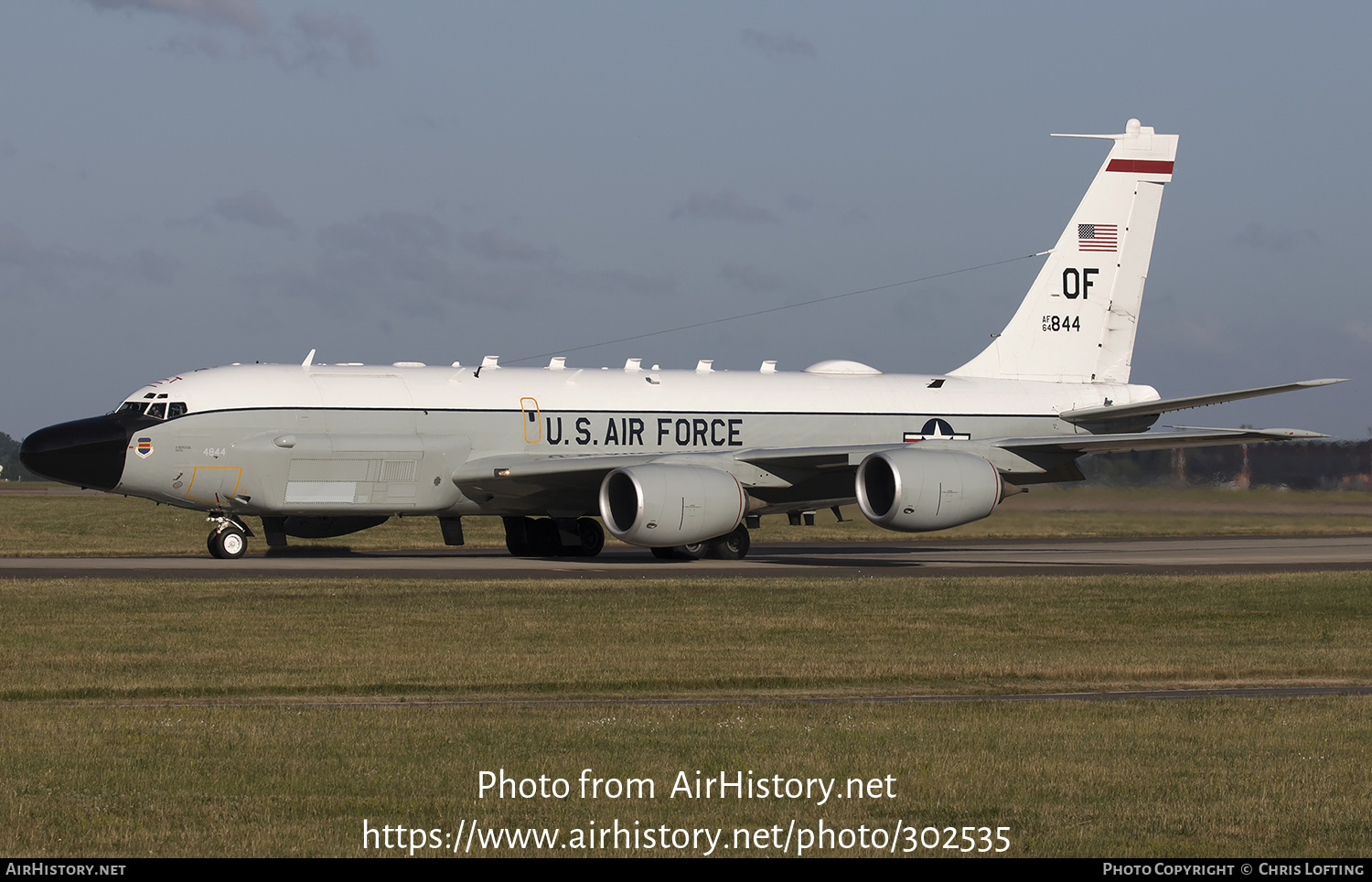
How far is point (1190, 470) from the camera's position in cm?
3978

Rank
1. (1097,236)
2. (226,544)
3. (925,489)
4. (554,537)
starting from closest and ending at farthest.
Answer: (925,489) < (226,544) < (554,537) < (1097,236)

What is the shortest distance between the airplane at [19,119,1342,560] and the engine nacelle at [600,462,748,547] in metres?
0.04

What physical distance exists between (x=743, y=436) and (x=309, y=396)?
31.8 ft

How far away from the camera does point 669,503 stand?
29359 mm

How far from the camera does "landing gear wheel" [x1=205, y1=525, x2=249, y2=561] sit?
31.3 m

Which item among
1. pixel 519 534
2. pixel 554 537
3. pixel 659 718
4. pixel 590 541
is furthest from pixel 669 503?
pixel 659 718

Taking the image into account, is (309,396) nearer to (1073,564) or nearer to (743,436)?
(743,436)

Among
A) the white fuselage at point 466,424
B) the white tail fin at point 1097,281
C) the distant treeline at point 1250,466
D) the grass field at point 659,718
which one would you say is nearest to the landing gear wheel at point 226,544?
the white fuselage at point 466,424

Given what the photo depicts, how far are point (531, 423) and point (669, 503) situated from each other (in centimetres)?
500

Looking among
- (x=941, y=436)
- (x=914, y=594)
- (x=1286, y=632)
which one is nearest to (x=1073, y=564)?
(x=941, y=436)

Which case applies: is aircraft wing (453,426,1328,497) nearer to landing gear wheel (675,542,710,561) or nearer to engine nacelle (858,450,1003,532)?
engine nacelle (858,450,1003,532)

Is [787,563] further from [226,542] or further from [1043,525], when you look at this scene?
[1043,525]

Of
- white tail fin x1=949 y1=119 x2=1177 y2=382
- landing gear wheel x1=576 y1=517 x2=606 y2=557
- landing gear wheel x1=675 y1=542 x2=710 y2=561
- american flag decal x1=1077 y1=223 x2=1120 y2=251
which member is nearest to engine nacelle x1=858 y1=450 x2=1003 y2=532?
landing gear wheel x1=675 y1=542 x2=710 y2=561
